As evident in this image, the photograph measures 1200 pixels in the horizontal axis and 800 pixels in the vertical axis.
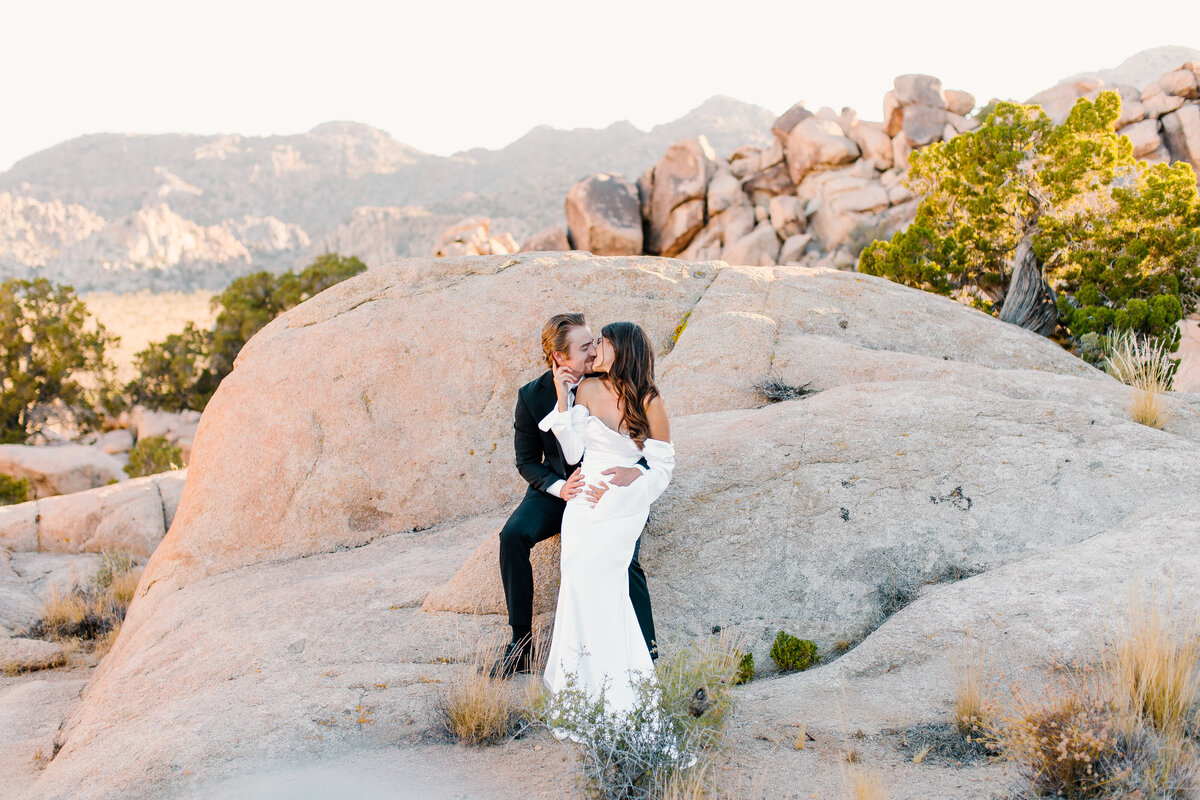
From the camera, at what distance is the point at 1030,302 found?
49.5ft

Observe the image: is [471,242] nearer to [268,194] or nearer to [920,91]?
[920,91]

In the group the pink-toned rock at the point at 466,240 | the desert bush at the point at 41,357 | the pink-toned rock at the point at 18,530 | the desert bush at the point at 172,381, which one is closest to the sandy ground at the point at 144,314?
the desert bush at the point at 172,381

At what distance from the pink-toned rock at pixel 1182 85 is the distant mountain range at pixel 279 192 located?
46983 millimetres

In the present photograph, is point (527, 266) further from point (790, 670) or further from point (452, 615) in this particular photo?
point (790, 670)

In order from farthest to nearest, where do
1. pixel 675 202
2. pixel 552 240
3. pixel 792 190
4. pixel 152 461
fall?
pixel 792 190
pixel 675 202
pixel 552 240
pixel 152 461

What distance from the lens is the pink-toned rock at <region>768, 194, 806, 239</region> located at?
1507 inches

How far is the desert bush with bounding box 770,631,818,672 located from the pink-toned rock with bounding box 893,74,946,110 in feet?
130

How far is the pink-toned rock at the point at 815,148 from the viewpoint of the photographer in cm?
3938

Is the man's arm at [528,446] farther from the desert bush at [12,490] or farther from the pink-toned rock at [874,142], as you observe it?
the pink-toned rock at [874,142]

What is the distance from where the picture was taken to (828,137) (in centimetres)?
3947

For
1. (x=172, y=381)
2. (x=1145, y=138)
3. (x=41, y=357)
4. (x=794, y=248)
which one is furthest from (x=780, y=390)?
(x=1145, y=138)

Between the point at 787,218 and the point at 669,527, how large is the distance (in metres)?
34.8

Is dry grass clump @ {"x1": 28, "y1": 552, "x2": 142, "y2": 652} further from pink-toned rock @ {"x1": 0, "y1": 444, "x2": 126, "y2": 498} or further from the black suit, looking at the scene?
pink-toned rock @ {"x1": 0, "y1": 444, "x2": 126, "y2": 498}

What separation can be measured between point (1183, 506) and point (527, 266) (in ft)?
22.5
